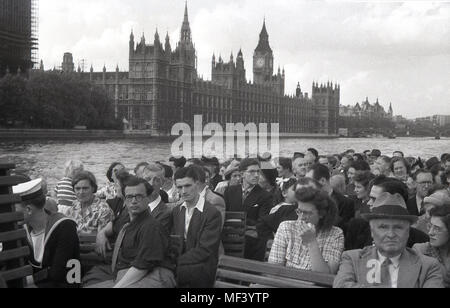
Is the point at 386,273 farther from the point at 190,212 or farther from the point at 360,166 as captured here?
the point at 360,166

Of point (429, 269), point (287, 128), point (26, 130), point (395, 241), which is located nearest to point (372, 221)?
point (395, 241)

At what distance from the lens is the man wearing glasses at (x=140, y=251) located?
2699 millimetres

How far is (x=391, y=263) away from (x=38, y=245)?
1693 millimetres

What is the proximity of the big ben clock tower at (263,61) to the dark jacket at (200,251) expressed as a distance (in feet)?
300

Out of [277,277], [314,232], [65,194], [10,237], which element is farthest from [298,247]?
[65,194]

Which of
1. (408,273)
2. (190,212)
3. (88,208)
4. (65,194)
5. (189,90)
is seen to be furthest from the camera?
(189,90)

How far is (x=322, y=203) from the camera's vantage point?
265 cm

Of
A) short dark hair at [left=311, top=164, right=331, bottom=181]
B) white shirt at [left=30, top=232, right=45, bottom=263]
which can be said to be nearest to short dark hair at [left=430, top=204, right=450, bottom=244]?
short dark hair at [left=311, top=164, right=331, bottom=181]

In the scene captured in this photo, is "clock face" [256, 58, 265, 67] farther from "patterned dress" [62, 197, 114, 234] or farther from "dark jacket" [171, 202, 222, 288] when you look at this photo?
"dark jacket" [171, 202, 222, 288]

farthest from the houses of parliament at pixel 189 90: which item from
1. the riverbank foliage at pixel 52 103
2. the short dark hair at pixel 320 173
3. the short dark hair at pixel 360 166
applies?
the short dark hair at pixel 320 173

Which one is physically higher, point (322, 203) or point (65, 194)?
point (322, 203)

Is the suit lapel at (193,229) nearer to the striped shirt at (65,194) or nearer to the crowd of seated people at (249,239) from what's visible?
the crowd of seated people at (249,239)

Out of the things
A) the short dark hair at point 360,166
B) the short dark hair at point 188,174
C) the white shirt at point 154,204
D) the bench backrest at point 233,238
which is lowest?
the bench backrest at point 233,238
